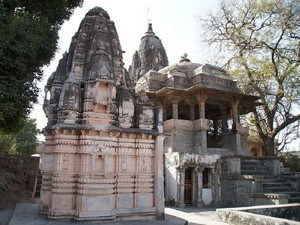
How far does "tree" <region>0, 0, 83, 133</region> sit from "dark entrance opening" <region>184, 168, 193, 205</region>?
9.22 m

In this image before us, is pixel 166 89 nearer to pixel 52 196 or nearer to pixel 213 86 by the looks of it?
pixel 213 86

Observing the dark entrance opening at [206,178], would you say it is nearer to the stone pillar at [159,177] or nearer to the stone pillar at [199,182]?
the stone pillar at [199,182]

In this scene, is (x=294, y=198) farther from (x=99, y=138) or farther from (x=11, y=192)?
(x=11, y=192)

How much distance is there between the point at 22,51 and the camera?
961 cm

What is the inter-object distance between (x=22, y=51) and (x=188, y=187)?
11.2 meters

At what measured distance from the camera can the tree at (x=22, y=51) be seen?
952 cm

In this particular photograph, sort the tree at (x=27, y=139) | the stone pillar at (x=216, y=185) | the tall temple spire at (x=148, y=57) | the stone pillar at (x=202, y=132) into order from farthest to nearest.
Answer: the tree at (x=27, y=139) → the tall temple spire at (x=148, y=57) → the stone pillar at (x=202, y=132) → the stone pillar at (x=216, y=185)

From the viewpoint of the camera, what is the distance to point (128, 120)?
31.3 feet

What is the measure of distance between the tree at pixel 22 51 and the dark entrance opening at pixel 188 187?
9.22 m

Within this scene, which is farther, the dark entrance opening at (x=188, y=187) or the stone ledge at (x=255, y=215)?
the dark entrance opening at (x=188, y=187)

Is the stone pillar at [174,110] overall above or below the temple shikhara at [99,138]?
above

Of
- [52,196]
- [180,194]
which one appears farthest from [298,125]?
[52,196]

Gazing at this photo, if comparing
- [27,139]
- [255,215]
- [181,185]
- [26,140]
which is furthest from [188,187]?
[27,139]

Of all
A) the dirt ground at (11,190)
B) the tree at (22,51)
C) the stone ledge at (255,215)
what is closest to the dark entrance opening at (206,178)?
the stone ledge at (255,215)
